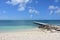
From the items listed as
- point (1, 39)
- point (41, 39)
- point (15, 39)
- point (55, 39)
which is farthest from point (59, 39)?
point (1, 39)

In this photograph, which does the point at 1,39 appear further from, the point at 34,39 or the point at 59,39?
the point at 59,39

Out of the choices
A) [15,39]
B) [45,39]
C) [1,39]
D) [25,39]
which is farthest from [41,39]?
[1,39]

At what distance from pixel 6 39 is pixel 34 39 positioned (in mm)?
1031

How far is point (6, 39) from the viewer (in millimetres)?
6227

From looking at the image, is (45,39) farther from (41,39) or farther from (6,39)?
(6,39)

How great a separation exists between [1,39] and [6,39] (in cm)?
18

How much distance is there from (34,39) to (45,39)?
0.40 meters

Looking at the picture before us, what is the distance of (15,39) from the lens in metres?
6.23

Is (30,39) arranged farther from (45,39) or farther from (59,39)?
(59,39)

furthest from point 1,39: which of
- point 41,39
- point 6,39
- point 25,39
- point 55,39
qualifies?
point 55,39

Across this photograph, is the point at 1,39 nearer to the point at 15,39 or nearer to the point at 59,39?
the point at 15,39

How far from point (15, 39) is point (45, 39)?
1.10 m

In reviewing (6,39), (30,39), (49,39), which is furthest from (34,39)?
(6,39)

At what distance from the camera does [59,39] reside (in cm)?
608
